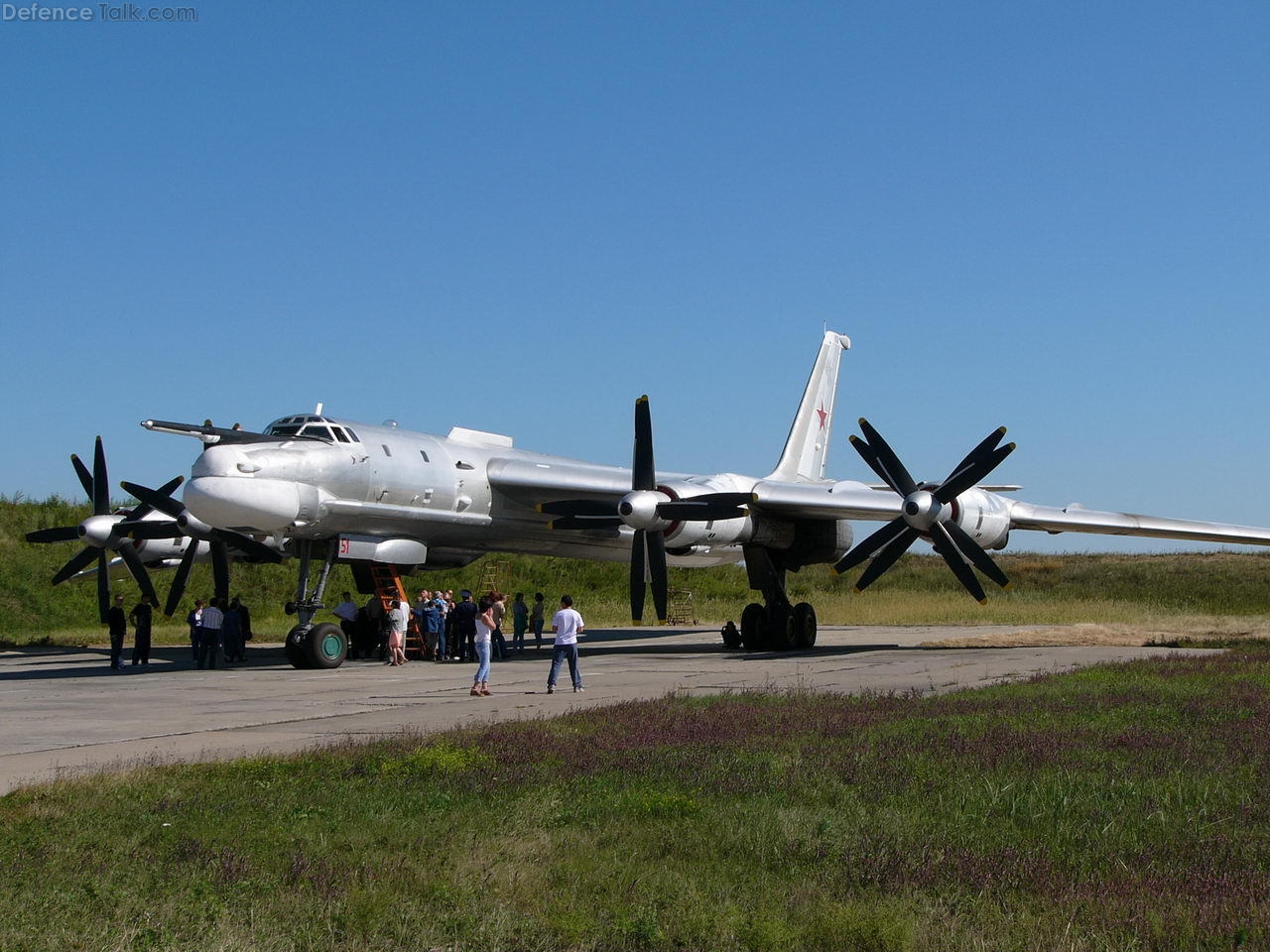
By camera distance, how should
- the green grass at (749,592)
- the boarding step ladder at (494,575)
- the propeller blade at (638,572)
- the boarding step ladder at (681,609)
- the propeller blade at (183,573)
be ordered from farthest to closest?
the boarding step ladder at (494,575)
the boarding step ladder at (681,609)
the green grass at (749,592)
the propeller blade at (183,573)
the propeller blade at (638,572)

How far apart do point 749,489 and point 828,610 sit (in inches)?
685

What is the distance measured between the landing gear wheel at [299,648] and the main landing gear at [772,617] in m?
8.59

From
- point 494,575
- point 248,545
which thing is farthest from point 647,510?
point 494,575

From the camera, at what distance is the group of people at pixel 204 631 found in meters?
20.9

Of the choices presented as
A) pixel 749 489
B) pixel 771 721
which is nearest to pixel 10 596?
pixel 749 489

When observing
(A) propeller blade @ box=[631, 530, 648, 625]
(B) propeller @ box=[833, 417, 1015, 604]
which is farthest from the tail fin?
(A) propeller blade @ box=[631, 530, 648, 625]

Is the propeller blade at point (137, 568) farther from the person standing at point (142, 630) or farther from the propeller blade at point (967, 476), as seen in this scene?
the propeller blade at point (967, 476)

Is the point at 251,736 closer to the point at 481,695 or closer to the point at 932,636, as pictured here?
the point at 481,695

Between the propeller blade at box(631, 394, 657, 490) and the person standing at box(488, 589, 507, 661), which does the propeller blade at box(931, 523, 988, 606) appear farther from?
the person standing at box(488, 589, 507, 661)

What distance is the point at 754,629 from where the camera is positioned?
24.9 metres

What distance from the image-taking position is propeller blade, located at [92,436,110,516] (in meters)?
24.3

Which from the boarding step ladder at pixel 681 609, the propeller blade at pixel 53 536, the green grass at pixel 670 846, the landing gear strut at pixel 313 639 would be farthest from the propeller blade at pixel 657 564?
the boarding step ladder at pixel 681 609

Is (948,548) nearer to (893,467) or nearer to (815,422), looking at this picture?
(893,467)

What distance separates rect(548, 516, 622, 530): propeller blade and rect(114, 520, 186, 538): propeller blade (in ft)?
24.0
